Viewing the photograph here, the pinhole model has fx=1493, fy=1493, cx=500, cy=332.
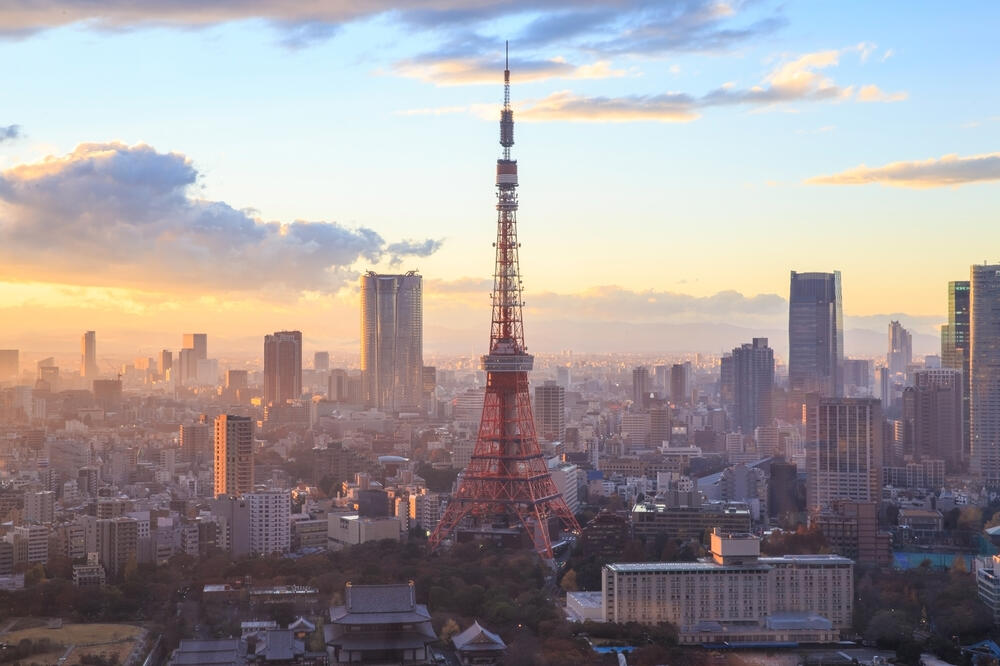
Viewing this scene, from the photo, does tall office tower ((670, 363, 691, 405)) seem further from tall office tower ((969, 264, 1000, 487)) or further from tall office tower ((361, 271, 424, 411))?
tall office tower ((969, 264, 1000, 487))

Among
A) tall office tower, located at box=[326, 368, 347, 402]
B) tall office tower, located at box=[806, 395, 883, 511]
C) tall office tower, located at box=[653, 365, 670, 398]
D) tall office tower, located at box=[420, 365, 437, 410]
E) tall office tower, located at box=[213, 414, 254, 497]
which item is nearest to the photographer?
tall office tower, located at box=[806, 395, 883, 511]

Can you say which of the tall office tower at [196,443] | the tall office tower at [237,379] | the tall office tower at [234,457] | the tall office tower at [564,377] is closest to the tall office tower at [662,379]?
the tall office tower at [564,377]

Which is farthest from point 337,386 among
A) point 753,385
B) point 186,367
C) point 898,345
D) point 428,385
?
point 898,345

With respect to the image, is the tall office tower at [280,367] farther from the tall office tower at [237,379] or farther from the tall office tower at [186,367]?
the tall office tower at [186,367]

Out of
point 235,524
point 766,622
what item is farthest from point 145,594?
point 766,622

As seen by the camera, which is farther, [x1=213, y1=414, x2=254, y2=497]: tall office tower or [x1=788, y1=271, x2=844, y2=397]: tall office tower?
[x1=788, y1=271, x2=844, y2=397]: tall office tower

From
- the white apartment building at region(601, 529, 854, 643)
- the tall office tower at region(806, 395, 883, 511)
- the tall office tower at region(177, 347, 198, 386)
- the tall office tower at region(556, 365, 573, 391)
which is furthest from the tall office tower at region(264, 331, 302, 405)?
the white apartment building at region(601, 529, 854, 643)
